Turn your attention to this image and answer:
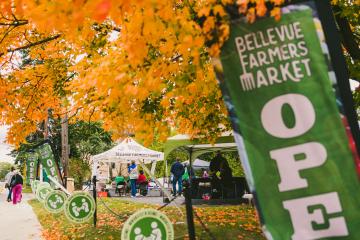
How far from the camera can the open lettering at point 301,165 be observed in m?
3.03

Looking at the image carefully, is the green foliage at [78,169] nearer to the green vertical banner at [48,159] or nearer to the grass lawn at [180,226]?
the green vertical banner at [48,159]

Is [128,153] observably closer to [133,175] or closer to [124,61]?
[133,175]

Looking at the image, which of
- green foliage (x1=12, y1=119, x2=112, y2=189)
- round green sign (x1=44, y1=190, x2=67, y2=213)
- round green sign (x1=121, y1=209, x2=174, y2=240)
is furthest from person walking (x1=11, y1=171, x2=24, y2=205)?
green foliage (x1=12, y1=119, x2=112, y2=189)

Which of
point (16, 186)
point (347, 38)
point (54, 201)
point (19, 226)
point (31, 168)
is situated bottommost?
point (19, 226)

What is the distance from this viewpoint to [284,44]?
126 inches

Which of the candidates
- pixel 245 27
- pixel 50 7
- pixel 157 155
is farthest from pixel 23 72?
pixel 157 155

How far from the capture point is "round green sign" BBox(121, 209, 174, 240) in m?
4.58

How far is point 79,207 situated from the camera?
8.88 meters

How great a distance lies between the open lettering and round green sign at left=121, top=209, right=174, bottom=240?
1.99 meters

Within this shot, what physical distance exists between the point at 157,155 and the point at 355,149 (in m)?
18.0

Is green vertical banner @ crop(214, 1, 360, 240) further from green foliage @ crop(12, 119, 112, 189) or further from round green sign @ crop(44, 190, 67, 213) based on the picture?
green foliage @ crop(12, 119, 112, 189)

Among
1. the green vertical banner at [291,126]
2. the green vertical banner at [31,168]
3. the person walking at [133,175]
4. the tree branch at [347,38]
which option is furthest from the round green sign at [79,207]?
the person walking at [133,175]

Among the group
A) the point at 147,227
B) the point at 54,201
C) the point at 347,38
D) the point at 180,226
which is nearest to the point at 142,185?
the point at 54,201

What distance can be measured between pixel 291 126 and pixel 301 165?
0.30 m
